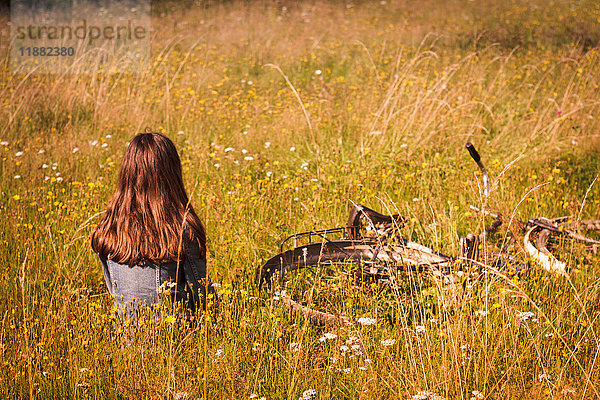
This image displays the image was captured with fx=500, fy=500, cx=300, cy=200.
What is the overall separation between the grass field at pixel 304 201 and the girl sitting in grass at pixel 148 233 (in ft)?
0.68

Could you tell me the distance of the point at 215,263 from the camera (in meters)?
3.62

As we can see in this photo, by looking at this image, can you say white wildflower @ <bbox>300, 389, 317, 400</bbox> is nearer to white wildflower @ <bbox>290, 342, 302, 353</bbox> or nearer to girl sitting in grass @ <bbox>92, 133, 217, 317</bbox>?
white wildflower @ <bbox>290, 342, 302, 353</bbox>

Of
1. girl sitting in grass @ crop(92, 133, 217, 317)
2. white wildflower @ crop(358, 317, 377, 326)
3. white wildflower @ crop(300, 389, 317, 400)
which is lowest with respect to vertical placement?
white wildflower @ crop(300, 389, 317, 400)

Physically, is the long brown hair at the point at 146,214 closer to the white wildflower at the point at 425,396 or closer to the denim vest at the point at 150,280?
the denim vest at the point at 150,280

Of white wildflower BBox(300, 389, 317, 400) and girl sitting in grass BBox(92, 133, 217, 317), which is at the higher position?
girl sitting in grass BBox(92, 133, 217, 317)

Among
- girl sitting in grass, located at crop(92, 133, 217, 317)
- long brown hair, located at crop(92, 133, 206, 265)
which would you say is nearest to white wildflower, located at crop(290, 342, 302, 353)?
girl sitting in grass, located at crop(92, 133, 217, 317)

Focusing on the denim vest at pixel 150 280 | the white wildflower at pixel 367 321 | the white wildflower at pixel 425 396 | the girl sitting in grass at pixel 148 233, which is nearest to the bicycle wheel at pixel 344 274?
the white wildflower at pixel 367 321

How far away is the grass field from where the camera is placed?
8.10 ft

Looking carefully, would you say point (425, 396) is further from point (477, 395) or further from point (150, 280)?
point (150, 280)

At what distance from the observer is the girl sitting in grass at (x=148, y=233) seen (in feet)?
9.00

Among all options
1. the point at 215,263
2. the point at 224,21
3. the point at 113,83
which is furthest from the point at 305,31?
the point at 215,263

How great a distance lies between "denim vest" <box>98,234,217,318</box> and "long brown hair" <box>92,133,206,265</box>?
6 cm

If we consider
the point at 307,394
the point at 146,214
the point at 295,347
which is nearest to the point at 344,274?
the point at 295,347

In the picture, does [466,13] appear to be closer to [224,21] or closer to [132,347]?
[224,21]
